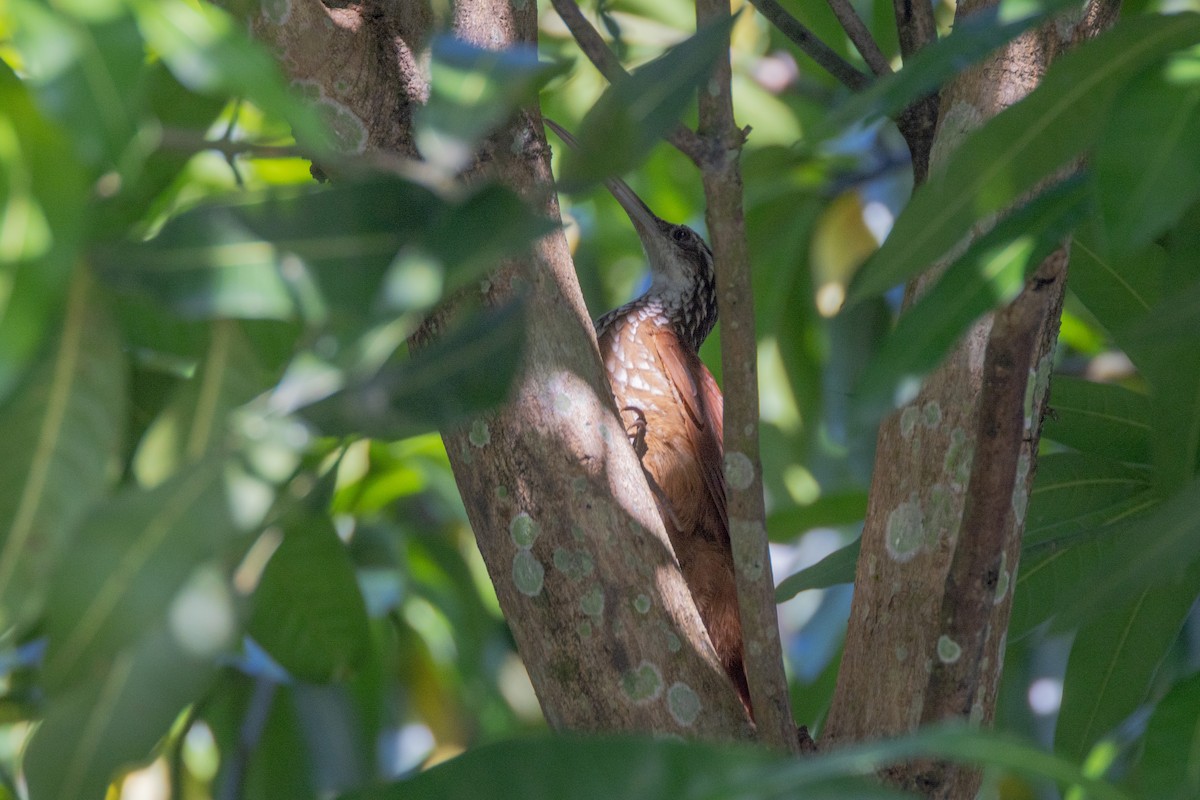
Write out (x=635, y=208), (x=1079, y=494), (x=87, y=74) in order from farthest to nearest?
(x=635, y=208) → (x=1079, y=494) → (x=87, y=74)

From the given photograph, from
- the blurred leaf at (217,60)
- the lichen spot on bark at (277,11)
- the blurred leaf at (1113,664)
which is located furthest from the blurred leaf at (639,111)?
the blurred leaf at (1113,664)

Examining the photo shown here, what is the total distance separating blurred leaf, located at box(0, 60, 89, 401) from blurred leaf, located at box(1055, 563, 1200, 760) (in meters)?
1.54

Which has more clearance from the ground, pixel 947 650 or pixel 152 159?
pixel 152 159

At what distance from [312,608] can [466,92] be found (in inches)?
35.7

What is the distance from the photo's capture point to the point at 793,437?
364 centimetres

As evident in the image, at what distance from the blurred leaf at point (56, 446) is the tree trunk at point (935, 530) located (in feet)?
3.36

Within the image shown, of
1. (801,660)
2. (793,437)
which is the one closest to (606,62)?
(793,437)

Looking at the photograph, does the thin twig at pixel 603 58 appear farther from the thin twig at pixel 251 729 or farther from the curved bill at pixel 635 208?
the thin twig at pixel 251 729

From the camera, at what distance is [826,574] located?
1.92 meters

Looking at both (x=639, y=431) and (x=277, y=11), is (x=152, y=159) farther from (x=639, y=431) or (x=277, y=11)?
(x=639, y=431)

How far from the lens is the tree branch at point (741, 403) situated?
1.30m

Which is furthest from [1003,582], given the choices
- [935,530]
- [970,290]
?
[970,290]

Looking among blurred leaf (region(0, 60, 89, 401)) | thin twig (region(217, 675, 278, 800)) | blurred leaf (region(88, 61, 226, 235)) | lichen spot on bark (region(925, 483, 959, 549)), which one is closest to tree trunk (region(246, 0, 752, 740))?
blurred leaf (region(88, 61, 226, 235))

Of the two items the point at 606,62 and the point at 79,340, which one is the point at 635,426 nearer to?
the point at 606,62
